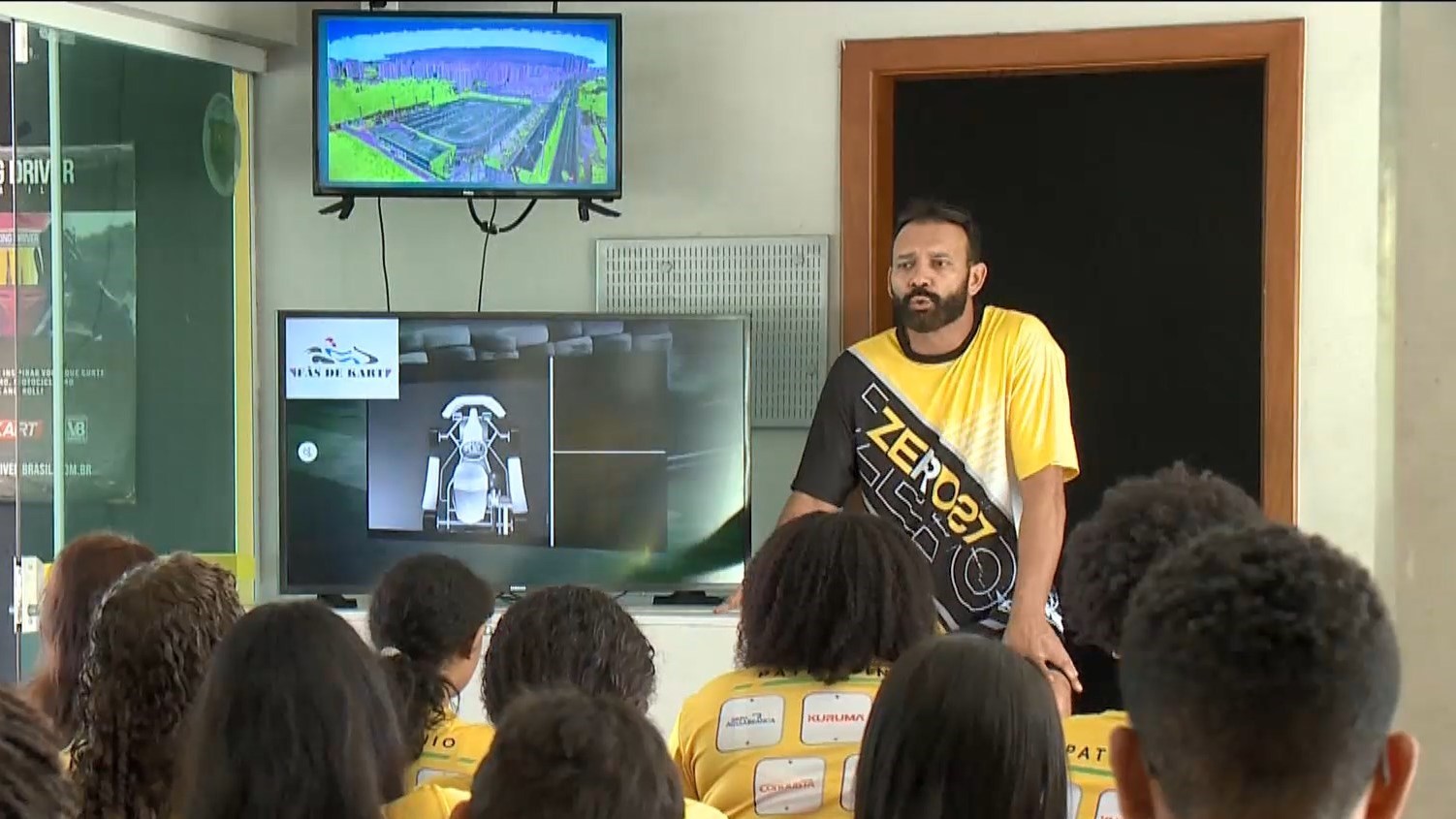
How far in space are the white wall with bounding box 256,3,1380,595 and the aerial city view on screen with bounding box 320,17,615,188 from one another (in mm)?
332

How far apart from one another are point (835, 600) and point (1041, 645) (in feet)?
4.13

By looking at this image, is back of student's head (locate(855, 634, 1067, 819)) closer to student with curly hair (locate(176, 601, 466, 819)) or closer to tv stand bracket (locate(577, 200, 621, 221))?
student with curly hair (locate(176, 601, 466, 819))

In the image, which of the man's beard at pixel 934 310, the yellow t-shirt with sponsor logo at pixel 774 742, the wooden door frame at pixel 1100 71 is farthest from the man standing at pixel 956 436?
the yellow t-shirt with sponsor logo at pixel 774 742

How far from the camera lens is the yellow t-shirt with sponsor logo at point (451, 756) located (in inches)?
82.2

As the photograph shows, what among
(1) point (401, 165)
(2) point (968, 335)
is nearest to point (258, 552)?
(1) point (401, 165)

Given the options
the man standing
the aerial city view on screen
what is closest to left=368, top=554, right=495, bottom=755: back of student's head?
the man standing

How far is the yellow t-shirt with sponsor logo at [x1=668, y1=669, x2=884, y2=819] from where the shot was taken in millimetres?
2115

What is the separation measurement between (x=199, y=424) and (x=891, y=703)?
327cm

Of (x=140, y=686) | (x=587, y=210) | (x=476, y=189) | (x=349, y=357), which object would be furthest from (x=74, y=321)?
(x=140, y=686)

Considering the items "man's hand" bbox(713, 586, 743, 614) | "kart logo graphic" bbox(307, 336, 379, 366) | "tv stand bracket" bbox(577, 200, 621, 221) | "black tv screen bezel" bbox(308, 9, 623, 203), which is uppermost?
"black tv screen bezel" bbox(308, 9, 623, 203)

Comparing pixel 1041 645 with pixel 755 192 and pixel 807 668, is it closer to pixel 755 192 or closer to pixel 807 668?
pixel 807 668

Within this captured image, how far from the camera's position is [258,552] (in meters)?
4.62

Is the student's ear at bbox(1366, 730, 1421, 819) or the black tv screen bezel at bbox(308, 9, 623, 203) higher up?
the black tv screen bezel at bbox(308, 9, 623, 203)

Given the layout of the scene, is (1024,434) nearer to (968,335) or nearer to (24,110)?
(968,335)
